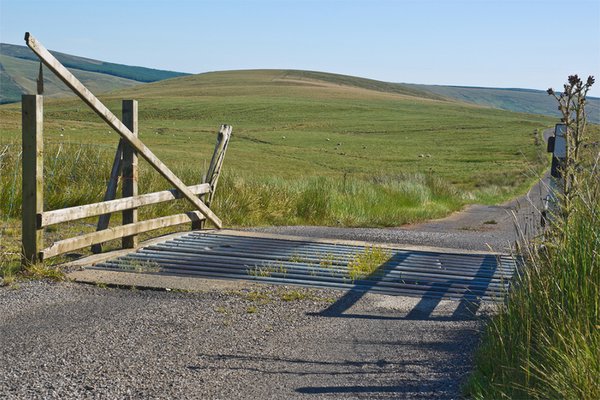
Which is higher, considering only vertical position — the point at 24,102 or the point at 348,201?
the point at 24,102

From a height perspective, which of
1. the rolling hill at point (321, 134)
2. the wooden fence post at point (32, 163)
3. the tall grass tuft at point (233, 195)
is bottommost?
the rolling hill at point (321, 134)

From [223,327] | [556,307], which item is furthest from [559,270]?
[223,327]

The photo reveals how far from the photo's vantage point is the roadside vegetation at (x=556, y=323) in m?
4.03

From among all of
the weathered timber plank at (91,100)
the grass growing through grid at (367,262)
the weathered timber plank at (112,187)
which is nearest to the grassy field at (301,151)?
the weathered timber plank at (112,187)

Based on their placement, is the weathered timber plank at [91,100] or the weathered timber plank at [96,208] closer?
the weathered timber plank at [91,100]

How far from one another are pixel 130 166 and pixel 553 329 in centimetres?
538

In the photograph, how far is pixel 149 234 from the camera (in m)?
10.9

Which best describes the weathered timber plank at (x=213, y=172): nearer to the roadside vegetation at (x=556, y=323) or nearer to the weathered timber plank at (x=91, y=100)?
the weathered timber plank at (x=91, y=100)

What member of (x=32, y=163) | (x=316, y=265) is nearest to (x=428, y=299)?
(x=316, y=265)

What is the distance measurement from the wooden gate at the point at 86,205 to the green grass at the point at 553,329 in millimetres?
3888

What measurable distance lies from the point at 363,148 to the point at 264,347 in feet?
162

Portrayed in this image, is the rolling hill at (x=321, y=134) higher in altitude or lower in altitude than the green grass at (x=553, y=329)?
lower

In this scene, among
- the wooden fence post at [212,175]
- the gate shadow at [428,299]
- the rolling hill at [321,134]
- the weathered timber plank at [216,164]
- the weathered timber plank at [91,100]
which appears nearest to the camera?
the gate shadow at [428,299]

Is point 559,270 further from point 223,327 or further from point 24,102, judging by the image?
point 24,102
